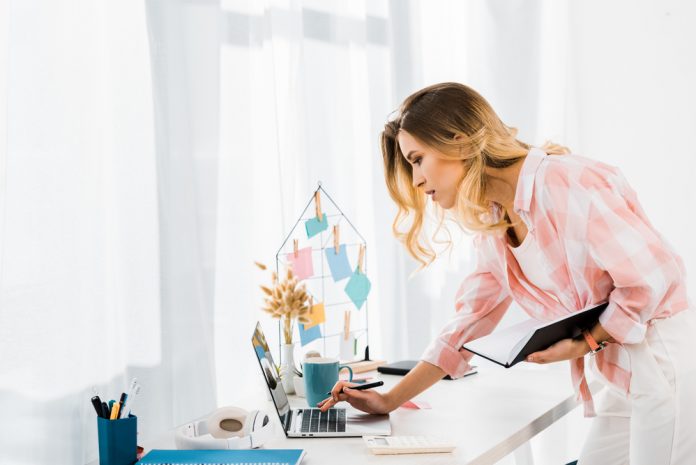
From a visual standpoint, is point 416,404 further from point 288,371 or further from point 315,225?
point 315,225

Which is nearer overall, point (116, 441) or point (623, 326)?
point (116, 441)

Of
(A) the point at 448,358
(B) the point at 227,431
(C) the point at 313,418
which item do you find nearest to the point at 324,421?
(C) the point at 313,418

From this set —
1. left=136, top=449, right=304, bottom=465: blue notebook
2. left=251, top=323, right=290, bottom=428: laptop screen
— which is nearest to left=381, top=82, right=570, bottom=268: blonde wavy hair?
left=251, top=323, right=290, bottom=428: laptop screen

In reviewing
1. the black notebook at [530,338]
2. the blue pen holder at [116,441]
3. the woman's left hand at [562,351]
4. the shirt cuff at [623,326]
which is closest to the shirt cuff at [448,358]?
the black notebook at [530,338]

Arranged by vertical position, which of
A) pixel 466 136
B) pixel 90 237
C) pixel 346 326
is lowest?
pixel 346 326

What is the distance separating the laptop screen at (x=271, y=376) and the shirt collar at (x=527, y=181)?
529 mm

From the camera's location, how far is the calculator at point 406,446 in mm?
1216

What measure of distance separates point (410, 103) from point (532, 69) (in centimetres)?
146

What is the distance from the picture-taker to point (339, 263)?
189 centimetres

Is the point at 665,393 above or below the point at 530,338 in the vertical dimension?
below

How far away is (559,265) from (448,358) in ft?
1.01

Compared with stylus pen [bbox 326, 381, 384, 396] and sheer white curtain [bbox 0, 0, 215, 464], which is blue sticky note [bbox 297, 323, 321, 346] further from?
stylus pen [bbox 326, 381, 384, 396]

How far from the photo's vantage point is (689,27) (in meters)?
2.57

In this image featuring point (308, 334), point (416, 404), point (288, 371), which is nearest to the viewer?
point (416, 404)
